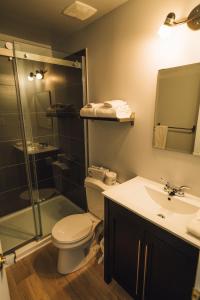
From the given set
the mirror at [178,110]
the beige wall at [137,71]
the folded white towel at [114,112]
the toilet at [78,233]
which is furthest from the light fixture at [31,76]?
the mirror at [178,110]

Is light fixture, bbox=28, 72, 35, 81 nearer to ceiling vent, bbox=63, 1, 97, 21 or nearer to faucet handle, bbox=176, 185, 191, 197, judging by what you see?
ceiling vent, bbox=63, 1, 97, 21

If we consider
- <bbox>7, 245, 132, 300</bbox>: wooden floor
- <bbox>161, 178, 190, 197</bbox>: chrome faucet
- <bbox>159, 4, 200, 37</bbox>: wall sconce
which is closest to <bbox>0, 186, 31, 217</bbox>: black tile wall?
<bbox>7, 245, 132, 300</bbox>: wooden floor

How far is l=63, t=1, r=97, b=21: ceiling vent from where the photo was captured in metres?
1.50

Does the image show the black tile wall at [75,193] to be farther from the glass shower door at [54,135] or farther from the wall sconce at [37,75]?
the wall sconce at [37,75]

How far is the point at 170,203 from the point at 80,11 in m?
1.84

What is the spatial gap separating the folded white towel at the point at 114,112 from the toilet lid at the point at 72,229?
1.08m

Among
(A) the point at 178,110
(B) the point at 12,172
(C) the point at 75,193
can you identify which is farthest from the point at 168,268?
(B) the point at 12,172

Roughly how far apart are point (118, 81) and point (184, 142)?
0.86 metres

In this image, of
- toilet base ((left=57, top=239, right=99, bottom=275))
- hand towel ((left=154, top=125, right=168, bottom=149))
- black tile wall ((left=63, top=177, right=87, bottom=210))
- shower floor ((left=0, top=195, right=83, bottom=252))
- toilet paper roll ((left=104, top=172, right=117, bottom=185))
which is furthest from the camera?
black tile wall ((left=63, top=177, right=87, bottom=210))

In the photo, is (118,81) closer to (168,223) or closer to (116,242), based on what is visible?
(168,223)

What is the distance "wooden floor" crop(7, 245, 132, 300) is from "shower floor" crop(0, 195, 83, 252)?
29cm

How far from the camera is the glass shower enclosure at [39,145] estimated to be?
2062 millimetres

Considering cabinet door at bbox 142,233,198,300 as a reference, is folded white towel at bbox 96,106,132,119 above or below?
above

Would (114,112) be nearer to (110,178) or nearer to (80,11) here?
(110,178)
